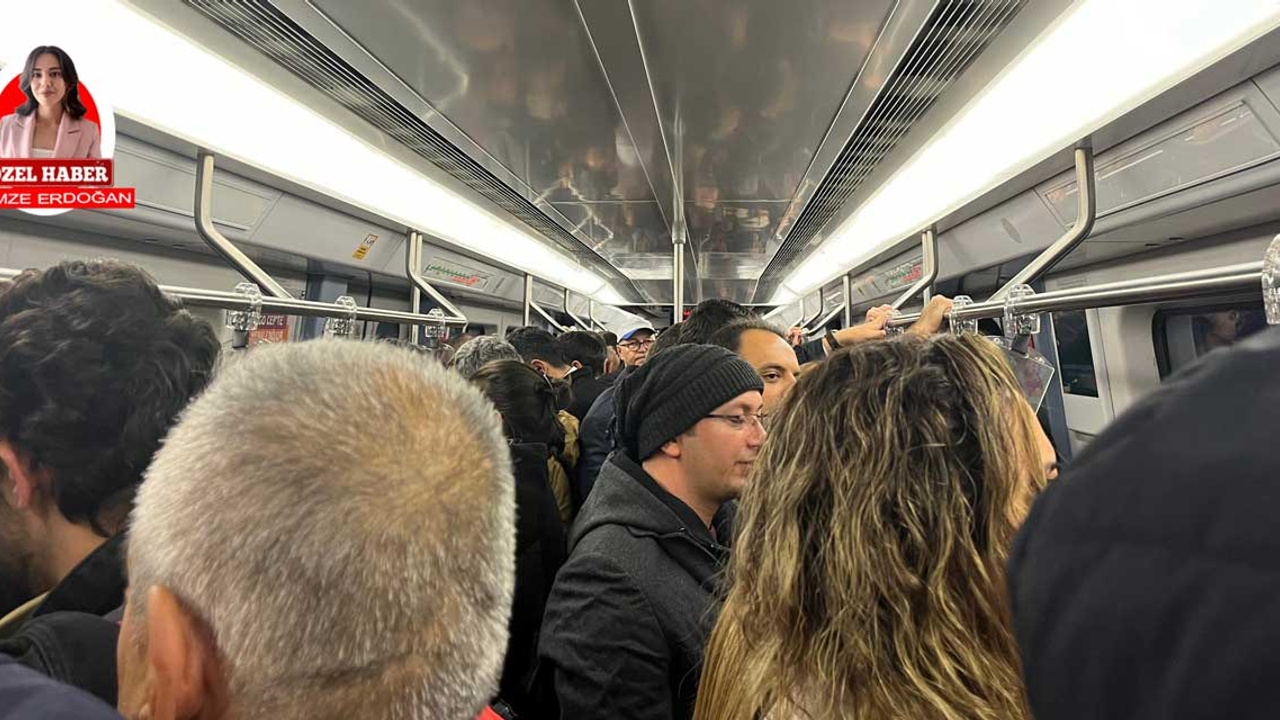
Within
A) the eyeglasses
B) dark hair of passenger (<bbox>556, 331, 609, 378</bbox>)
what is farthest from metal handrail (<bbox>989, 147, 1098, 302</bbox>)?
dark hair of passenger (<bbox>556, 331, 609, 378</bbox>)

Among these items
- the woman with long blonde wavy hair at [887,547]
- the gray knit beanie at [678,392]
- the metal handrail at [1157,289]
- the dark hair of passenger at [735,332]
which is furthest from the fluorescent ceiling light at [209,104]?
the metal handrail at [1157,289]

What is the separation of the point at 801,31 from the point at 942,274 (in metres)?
2.27

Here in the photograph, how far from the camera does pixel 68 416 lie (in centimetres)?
100

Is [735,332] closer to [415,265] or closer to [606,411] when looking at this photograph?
[606,411]

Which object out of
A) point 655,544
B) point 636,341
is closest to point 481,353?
point 655,544

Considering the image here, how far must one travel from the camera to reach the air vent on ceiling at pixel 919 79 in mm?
1905


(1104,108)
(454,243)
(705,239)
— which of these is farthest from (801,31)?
(705,239)

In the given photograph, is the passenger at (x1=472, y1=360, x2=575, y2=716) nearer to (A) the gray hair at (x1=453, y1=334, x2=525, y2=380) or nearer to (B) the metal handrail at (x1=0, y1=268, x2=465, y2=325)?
(B) the metal handrail at (x1=0, y1=268, x2=465, y2=325)

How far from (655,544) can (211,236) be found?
192 cm

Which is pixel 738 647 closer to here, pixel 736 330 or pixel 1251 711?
pixel 1251 711

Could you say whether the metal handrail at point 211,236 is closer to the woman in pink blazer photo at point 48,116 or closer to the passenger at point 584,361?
the woman in pink blazer photo at point 48,116

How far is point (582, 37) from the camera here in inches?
85.1

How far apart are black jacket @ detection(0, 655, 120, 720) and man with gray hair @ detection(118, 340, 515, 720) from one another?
0.05 m

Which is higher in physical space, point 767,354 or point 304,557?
point 767,354
